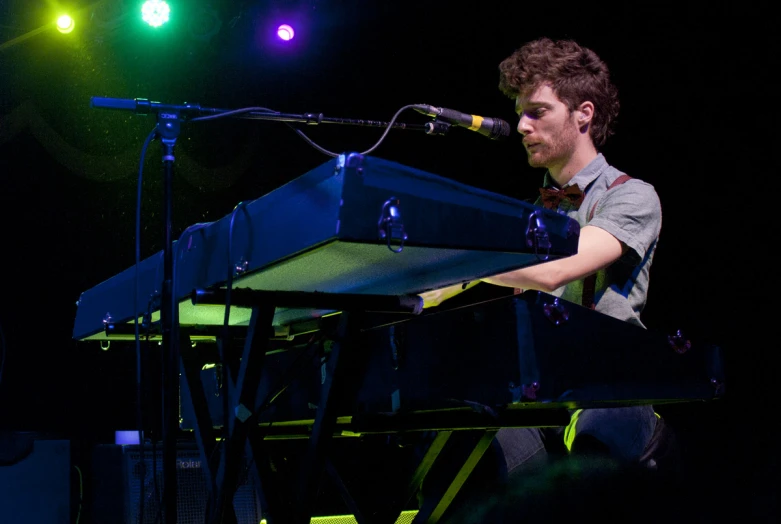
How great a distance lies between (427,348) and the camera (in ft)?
6.16

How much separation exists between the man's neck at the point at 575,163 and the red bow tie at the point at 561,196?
0.27 ft

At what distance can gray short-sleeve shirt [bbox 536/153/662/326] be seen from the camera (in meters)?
2.27

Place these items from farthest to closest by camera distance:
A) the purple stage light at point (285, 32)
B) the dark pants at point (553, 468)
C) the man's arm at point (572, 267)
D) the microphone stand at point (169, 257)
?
1. the purple stage light at point (285, 32)
2. the man's arm at point (572, 267)
3. the microphone stand at point (169, 257)
4. the dark pants at point (553, 468)

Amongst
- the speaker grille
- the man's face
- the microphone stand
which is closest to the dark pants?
the microphone stand

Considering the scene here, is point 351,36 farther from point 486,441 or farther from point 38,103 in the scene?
point 486,441

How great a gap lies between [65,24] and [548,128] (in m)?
2.80

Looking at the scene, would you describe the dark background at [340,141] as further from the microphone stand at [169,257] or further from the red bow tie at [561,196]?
the microphone stand at [169,257]

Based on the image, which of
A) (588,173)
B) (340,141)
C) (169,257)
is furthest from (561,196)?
(340,141)

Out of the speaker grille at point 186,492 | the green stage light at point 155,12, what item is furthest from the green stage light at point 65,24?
the speaker grille at point 186,492

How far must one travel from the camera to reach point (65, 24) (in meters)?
4.10

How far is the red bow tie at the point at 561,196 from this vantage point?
2.57 meters

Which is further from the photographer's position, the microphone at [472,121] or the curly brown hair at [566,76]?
the curly brown hair at [566,76]

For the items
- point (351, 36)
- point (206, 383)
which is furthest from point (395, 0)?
point (206, 383)

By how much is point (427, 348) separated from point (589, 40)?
9.76ft
